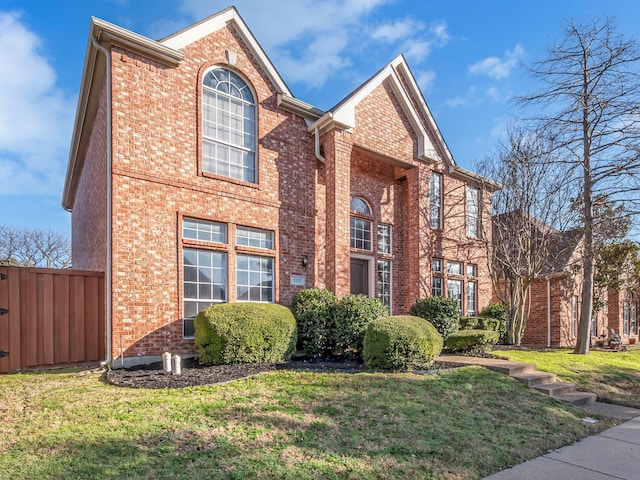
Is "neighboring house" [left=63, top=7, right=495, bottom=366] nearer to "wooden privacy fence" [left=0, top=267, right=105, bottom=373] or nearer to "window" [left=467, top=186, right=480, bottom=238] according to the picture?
"wooden privacy fence" [left=0, top=267, right=105, bottom=373]

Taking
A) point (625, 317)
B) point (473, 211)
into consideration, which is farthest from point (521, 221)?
point (625, 317)

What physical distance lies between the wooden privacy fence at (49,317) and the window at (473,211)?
12.9 m

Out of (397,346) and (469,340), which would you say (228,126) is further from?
(469,340)

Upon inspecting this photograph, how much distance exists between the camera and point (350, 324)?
8742 millimetres

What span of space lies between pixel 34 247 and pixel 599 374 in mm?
43338

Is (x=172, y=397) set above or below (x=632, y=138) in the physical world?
below

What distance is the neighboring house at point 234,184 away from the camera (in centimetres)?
799

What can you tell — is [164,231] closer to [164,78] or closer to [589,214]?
[164,78]

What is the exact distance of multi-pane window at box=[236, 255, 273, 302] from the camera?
9.48 meters

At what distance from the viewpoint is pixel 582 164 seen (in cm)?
1327

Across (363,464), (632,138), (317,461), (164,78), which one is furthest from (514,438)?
(632,138)

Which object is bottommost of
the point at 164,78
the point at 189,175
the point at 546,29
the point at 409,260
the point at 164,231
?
the point at 409,260

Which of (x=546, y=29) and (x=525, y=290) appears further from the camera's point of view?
(x=525, y=290)

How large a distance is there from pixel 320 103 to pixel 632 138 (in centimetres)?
1002
